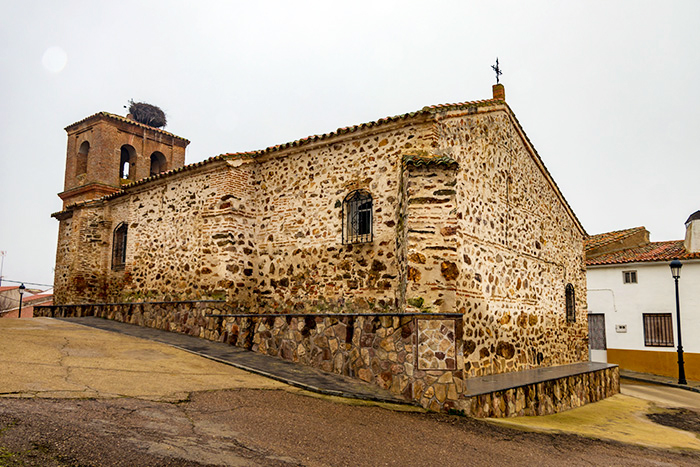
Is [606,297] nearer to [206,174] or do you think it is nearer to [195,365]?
[206,174]

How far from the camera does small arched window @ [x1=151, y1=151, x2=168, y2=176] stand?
76.9ft

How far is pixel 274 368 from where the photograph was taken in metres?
8.73

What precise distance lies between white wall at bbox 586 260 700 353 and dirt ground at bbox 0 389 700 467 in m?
14.1

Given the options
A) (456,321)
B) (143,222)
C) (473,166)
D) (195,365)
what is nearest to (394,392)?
(456,321)

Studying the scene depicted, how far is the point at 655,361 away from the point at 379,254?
1533 cm

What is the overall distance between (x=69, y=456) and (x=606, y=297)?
21.9 metres

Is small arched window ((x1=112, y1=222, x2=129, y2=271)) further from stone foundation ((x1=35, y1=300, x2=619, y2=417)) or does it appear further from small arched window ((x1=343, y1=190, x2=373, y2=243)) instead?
small arched window ((x1=343, y1=190, x2=373, y2=243))

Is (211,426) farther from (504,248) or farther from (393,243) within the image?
(504,248)

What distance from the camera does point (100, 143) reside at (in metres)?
21.0

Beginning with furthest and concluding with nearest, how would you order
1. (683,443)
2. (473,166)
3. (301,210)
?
(301,210) < (473,166) < (683,443)

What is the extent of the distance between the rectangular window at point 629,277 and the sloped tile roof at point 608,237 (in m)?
2.19

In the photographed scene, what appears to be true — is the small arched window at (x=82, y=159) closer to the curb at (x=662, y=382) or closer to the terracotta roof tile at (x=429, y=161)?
the terracotta roof tile at (x=429, y=161)

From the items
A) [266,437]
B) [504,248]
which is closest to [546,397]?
[504,248]

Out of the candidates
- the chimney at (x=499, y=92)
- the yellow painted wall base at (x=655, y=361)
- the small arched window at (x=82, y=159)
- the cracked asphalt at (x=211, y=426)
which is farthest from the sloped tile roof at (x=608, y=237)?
the small arched window at (x=82, y=159)
